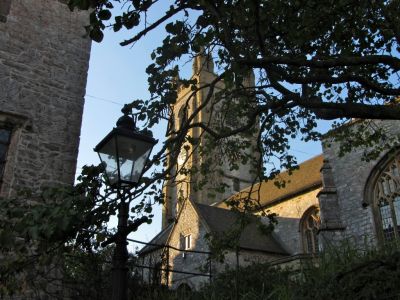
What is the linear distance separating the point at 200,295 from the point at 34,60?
22.5ft

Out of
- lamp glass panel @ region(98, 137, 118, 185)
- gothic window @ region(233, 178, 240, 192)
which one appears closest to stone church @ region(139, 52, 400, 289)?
lamp glass panel @ region(98, 137, 118, 185)

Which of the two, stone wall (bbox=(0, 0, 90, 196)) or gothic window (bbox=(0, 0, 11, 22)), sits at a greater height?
gothic window (bbox=(0, 0, 11, 22))

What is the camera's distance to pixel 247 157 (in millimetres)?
10828

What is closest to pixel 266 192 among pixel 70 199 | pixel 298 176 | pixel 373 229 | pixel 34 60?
pixel 298 176

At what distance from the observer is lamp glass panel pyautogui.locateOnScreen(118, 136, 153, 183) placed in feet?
16.1

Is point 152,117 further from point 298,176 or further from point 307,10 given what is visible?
point 298,176

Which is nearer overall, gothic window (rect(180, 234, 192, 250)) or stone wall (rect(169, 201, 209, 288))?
stone wall (rect(169, 201, 209, 288))

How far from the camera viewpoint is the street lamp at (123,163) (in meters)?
4.87

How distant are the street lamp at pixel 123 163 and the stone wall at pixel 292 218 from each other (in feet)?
70.7

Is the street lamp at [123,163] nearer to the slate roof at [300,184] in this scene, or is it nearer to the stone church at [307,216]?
the stone church at [307,216]

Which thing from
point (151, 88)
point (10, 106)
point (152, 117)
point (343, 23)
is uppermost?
point (343, 23)

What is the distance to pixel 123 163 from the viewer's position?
4.92 m

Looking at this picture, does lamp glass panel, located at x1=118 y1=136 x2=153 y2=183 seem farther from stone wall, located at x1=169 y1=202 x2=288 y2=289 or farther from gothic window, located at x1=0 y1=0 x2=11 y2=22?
stone wall, located at x1=169 y1=202 x2=288 y2=289

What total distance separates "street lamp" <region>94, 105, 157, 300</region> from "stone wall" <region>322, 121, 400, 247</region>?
1559 centimetres
